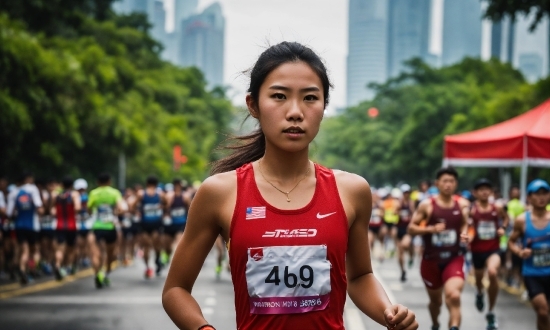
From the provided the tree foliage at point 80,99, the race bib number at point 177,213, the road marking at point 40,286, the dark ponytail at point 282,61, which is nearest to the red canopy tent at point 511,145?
the tree foliage at point 80,99

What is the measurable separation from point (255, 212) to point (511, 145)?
11.5m

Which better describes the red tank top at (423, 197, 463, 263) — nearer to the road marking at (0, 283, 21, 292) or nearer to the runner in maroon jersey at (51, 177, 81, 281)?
the road marking at (0, 283, 21, 292)

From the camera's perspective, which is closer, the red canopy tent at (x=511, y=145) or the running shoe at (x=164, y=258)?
the red canopy tent at (x=511, y=145)

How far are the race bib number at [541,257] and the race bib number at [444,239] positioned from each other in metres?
1.16

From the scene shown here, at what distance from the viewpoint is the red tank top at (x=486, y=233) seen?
13.4 m

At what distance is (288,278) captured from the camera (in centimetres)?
342

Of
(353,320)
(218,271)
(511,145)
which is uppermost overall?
(511,145)

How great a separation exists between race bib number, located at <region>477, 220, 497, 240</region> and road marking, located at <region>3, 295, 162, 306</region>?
4916mm

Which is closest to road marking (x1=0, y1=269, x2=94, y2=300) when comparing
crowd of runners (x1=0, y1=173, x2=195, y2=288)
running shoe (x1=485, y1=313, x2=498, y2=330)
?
crowd of runners (x1=0, y1=173, x2=195, y2=288)

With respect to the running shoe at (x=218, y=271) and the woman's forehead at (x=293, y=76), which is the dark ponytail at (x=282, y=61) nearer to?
the woman's forehead at (x=293, y=76)

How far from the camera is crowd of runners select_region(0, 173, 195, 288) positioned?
17094 mm

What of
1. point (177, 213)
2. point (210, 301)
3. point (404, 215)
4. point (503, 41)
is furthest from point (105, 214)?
point (503, 41)

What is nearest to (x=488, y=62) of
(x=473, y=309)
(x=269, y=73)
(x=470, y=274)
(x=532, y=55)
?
(x=470, y=274)

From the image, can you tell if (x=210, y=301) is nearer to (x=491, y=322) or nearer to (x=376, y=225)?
(x=491, y=322)
